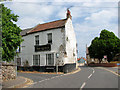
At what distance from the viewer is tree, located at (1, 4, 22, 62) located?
877cm

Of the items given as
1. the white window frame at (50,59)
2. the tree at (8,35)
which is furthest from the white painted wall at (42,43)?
the tree at (8,35)

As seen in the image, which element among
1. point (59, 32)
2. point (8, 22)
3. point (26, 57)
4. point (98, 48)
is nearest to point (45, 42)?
point (59, 32)

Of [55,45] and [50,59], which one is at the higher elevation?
[55,45]

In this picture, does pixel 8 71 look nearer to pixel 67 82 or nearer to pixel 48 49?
pixel 67 82

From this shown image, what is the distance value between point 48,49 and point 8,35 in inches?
500

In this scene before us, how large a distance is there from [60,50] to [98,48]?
26.8 m

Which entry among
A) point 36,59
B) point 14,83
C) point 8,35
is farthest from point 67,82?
point 36,59

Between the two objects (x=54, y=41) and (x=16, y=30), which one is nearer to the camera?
(x=16, y=30)

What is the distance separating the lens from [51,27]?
2197cm

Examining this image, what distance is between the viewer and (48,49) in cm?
2144

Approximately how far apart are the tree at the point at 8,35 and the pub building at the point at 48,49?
10789 millimetres

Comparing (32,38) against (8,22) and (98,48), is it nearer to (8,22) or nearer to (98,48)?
(8,22)

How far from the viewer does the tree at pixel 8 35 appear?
8773 mm

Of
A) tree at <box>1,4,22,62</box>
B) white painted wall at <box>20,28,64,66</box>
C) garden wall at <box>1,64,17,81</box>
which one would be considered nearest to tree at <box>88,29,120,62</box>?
white painted wall at <box>20,28,64,66</box>
